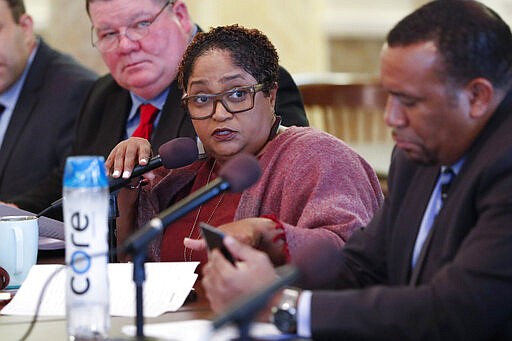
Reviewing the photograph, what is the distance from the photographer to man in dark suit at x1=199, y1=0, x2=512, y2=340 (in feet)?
4.73

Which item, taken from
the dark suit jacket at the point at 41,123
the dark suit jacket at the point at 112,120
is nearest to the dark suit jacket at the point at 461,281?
the dark suit jacket at the point at 112,120

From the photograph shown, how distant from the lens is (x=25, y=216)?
2.21m

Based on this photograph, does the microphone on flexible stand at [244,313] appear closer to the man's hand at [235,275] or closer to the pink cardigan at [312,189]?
the man's hand at [235,275]

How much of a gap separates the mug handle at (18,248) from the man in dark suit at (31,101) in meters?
1.26

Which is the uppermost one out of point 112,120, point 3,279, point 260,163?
point 260,163

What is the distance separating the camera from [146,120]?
2910 mm

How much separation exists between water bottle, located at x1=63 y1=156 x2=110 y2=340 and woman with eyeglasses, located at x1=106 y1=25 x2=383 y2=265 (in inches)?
17.6

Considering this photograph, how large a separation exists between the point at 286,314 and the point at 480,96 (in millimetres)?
462

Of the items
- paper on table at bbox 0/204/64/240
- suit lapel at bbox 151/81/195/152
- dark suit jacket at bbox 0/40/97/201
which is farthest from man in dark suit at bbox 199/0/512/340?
dark suit jacket at bbox 0/40/97/201

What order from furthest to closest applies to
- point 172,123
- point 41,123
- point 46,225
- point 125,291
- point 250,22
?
point 250,22 < point 41,123 < point 172,123 < point 46,225 < point 125,291

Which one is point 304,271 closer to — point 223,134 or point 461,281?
point 461,281

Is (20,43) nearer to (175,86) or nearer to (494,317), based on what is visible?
(175,86)

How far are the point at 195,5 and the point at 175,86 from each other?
6.01 feet

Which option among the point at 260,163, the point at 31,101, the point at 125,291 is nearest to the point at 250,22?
the point at 31,101
